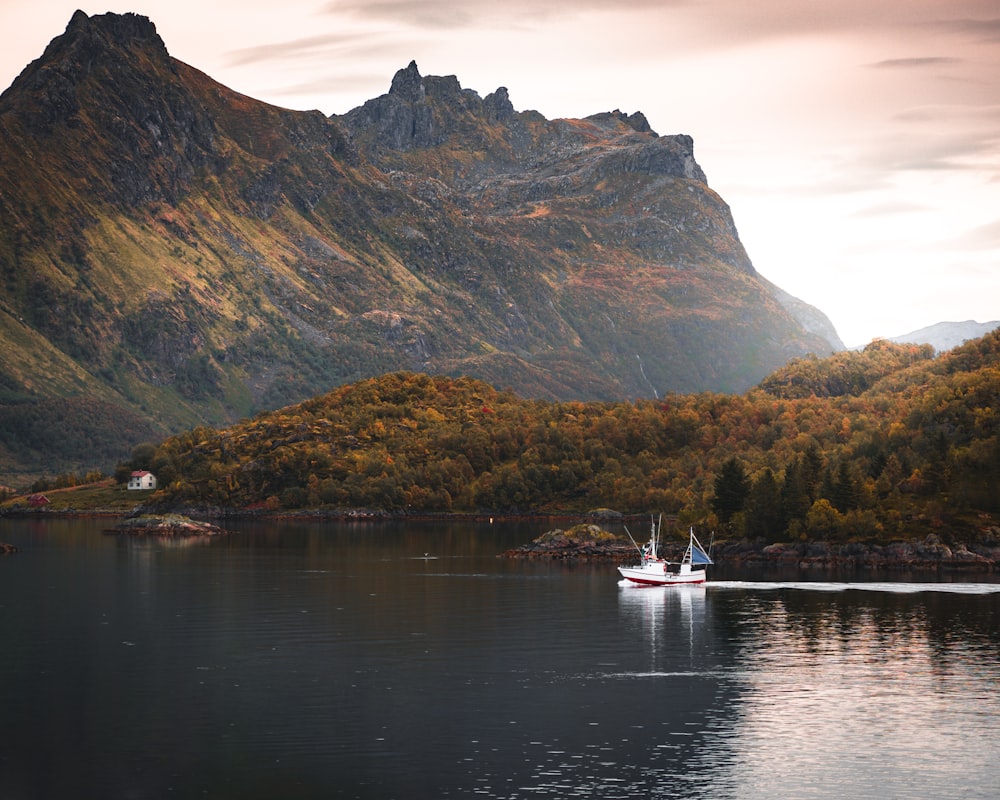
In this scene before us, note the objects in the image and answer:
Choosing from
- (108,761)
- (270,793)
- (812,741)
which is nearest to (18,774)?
(108,761)

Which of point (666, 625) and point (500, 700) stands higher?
point (666, 625)

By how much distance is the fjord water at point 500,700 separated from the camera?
→ 89.6 meters

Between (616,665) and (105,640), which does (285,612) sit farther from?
(616,665)

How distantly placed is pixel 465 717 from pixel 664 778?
75.0 feet

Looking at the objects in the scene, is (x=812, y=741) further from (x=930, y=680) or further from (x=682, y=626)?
(x=682, y=626)

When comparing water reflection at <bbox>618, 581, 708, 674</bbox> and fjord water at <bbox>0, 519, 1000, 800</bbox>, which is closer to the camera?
fjord water at <bbox>0, 519, 1000, 800</bbox>

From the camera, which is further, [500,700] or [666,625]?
[666,625]

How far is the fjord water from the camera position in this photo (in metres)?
89.6

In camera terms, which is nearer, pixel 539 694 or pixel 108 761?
pixel 108 761

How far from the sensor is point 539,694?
117688 millimetres

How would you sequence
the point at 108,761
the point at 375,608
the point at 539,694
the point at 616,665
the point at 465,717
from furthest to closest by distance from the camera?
1. the point at 375,608
2. the point at 616,665
3. the point at 539,694
4. the point at 465,717
5. the point at 108,761

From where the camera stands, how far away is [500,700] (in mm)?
115312

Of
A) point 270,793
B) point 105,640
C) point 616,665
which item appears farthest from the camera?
point 105,640

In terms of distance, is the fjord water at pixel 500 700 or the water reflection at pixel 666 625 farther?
the water reflection at pixel 666 625
